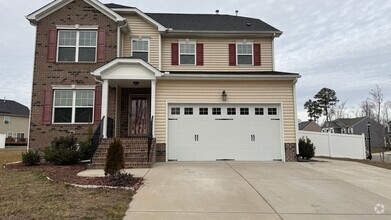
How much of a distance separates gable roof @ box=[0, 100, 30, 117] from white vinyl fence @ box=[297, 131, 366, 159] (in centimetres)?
4205

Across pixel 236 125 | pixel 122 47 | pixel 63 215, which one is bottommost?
pixel 63 215

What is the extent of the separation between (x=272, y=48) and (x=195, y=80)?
5.05 metres

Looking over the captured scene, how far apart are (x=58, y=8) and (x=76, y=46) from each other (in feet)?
6.72

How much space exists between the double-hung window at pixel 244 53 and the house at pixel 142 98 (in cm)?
235

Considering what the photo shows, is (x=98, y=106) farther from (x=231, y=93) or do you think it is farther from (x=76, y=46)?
(x=231, y=93)

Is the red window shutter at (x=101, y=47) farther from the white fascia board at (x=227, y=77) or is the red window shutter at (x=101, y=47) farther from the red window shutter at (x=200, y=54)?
the red window shutter at (x=200, y=54)

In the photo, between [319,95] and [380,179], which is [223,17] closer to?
[380,179]

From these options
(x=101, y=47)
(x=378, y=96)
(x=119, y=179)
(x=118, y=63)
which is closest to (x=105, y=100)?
(x=118, y=63)

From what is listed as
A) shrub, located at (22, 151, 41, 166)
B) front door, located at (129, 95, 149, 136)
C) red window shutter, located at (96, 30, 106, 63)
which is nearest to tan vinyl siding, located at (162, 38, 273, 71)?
front door, located at (129, 95, 149, 136)

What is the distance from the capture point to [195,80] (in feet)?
44.1

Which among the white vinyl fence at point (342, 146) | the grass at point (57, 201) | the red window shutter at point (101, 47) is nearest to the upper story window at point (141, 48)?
the red window shutter at point (101, 47)

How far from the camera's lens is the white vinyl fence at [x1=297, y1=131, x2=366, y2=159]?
16.9 metres

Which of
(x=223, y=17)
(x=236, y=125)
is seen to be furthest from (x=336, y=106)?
(x=236, y=125)

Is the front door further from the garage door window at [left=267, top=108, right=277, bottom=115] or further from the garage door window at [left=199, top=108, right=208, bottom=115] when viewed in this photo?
the garage door window at [left=267, top=108, right=277, bottom=115]
